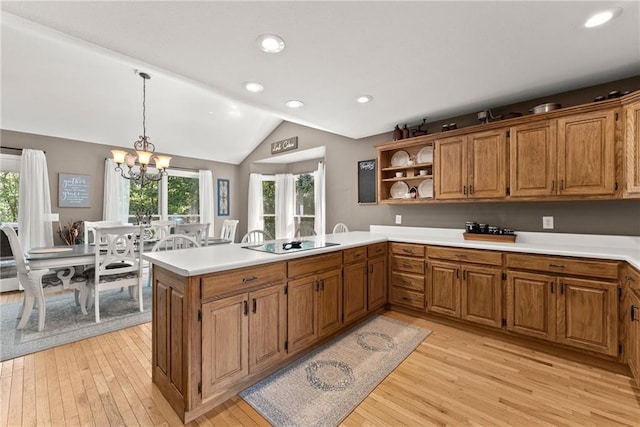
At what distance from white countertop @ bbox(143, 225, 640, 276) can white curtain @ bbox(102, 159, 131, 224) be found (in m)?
3.63

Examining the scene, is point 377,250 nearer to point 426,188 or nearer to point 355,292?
point 355,292

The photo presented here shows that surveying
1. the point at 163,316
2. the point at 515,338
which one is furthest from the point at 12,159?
the point at 515,338

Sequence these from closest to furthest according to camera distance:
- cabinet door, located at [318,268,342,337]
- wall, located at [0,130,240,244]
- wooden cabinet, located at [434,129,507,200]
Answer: cabinet door, located at [318,268,342,337]
wooden cabinet, located at [434,129,507,200]
wall, located at [0,130,240,244]

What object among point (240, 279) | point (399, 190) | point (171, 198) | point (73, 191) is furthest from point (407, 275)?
point (73, 191)

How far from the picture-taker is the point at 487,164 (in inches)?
115

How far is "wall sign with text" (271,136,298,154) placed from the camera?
5.32 metres

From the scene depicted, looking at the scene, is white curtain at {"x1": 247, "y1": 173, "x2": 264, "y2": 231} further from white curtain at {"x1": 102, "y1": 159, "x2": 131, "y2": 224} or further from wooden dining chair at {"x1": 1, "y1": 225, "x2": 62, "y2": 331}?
wooden dining chair at {"x1": 1, "y1": 225, "x2": 62, "y2": 331}

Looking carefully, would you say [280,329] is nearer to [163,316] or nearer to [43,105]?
[163,316]

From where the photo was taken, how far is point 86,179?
4.73 meters

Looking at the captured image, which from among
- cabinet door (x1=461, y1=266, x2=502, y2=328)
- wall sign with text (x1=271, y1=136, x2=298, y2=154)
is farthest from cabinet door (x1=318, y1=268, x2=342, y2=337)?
wall sign with text (x1=271, y1=136, x2=298, y2=154)

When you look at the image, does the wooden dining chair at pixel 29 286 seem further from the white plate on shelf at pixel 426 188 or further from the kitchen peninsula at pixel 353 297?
the white plate on shelf at pixel 426 188

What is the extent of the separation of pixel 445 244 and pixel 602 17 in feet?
6.56

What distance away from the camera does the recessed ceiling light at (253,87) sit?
2.48 metres

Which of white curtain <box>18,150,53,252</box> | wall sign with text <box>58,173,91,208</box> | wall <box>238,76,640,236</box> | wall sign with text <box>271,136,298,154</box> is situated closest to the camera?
wall <box>238,76,640,236</box>
